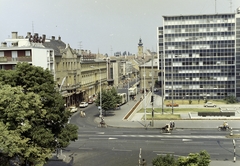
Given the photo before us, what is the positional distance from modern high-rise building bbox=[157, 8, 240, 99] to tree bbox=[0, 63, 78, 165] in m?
56.8

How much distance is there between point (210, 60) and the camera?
271ft

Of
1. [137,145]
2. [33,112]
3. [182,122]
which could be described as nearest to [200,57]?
[182,122]

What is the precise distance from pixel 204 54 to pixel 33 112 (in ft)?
217

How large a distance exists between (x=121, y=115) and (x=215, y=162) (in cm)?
3189

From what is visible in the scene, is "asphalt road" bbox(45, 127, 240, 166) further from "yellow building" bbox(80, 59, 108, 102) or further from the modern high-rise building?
the modern high-rise building

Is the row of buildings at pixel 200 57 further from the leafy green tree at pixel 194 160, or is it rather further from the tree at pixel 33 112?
the leafy green tree at pixel 194 160

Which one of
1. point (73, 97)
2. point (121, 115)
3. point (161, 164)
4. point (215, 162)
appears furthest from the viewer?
point (73, 97)

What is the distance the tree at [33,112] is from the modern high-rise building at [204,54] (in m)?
56.8

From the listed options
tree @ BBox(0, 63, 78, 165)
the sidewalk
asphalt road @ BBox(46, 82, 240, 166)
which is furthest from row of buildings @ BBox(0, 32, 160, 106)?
the sidewalk

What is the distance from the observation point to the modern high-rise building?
81438 mm

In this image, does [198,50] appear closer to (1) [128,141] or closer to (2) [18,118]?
(1) [128,141]

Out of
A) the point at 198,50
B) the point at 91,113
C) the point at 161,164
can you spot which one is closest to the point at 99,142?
the point at 161,164

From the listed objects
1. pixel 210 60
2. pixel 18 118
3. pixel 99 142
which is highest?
pixel 210 60

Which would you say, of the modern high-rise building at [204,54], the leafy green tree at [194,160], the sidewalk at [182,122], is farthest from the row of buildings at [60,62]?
the modern high-rise building at [204,54]
